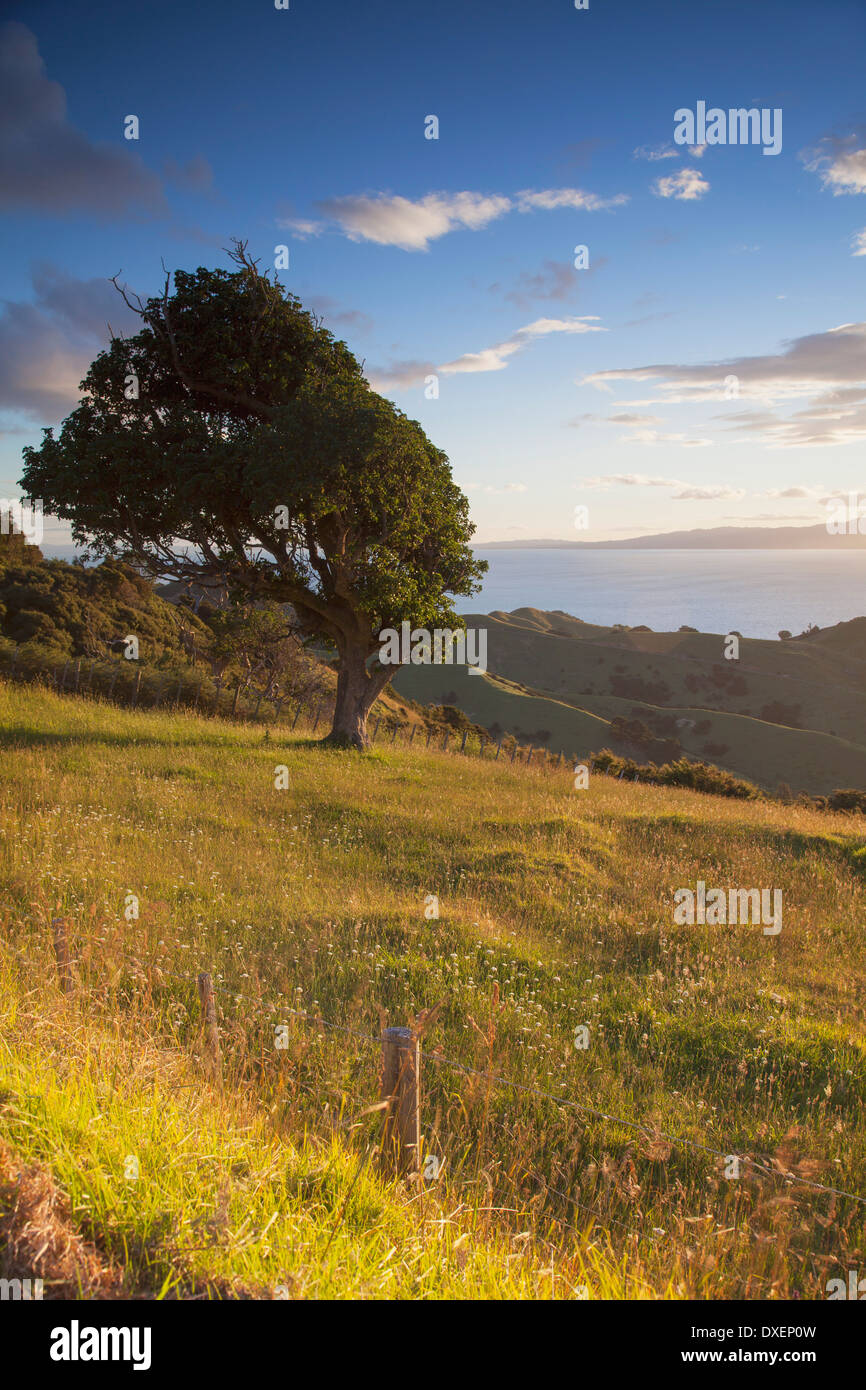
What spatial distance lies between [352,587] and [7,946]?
→ 15.8 meters

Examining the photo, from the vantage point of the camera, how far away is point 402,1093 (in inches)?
164

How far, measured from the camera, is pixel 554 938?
990cm

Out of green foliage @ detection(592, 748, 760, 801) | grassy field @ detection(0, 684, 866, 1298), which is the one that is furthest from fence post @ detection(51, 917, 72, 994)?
green foliage @ detection(592, 748, 760, 801)

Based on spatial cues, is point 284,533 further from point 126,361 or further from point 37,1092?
point 37,1092

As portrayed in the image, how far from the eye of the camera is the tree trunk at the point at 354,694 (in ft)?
75.0

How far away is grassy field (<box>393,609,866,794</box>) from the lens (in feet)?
315

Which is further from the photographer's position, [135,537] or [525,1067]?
[135,537]

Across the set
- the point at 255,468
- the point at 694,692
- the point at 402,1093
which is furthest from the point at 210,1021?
the point at 694,692

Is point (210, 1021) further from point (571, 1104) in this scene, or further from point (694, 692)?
point (694, 692)

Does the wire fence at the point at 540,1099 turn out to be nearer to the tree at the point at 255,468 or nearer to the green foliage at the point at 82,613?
the tree at the point at 255,468

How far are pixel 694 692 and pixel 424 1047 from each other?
460 feet

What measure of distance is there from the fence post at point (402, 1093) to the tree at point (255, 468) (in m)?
16.5
